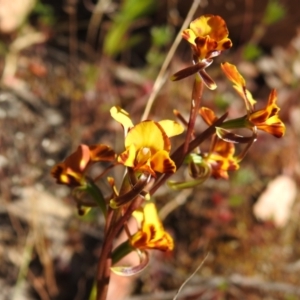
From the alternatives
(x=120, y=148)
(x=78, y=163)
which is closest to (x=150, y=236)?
(x=78, y=163)

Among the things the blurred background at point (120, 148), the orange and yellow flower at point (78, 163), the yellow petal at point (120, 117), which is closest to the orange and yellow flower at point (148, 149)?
the yellow petal at point (120, 117)

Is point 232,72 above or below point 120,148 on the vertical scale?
above

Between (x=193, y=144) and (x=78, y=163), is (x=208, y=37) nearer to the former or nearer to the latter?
(x=193, y=144)

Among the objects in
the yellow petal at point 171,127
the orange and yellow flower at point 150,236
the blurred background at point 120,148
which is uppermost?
the yellow petal at point 171,127

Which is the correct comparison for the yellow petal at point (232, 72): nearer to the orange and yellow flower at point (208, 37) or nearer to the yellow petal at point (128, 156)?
the orange and yellow flower at point (208, 37)

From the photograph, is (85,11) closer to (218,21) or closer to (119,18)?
(119,18)

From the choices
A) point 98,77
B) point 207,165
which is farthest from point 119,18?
point 207,165
